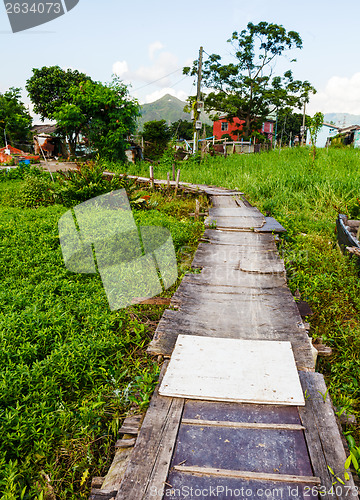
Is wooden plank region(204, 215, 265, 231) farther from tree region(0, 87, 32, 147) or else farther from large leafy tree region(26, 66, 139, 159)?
tree region(0, 87, 32, 147)

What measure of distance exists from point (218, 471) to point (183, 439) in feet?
1.02

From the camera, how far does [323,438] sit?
2.04 metres

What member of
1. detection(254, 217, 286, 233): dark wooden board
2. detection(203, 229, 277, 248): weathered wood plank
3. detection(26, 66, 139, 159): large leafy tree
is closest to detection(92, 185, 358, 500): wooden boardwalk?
detection(203, 229, 277, 248): weathered wood plank

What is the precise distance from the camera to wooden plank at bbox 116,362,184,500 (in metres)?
1.78

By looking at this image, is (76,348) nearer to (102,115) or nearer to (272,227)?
(272,227)

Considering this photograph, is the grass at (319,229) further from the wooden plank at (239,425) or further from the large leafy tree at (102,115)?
the large leafy tree at (102,115)

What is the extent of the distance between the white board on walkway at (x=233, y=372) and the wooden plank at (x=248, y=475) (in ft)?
1.74

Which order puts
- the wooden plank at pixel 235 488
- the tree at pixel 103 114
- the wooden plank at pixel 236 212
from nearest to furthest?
1. the wooden plank at pixel 235 488
2. the wooden plank at pixel 236 212
3. the tree at pixel 103 114

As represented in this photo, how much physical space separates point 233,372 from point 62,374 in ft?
5.21

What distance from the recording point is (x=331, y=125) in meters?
40.0

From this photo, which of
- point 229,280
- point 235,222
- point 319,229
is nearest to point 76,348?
point 229,280

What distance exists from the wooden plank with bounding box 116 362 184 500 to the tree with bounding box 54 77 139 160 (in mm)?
19029

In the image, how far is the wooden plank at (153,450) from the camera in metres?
1.78

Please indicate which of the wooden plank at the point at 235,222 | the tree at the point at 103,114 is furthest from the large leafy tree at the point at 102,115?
the wooden plank at the point at 235,222
